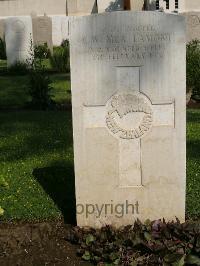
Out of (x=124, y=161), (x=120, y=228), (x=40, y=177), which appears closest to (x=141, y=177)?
(x=124, y=161)

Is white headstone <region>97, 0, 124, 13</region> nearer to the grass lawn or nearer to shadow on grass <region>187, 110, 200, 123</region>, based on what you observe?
shadow on grass <region>187, 110, 200, 123</region>

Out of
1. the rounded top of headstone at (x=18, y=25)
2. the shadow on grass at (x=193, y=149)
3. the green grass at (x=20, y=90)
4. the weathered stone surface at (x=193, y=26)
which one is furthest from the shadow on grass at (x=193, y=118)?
the rounded top of headstone at (x=18, y=25)

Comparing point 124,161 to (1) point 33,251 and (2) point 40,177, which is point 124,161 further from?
(2) point 40,177

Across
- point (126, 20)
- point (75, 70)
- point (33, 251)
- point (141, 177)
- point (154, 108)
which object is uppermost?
point (126, 20)

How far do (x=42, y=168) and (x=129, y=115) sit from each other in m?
2.06

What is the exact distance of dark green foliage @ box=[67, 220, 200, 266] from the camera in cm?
380

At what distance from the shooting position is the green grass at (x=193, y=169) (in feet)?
15.2

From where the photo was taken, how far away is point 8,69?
17828 mm

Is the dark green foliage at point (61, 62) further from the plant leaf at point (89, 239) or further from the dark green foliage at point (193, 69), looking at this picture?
the plant leaf at point (89, 239)

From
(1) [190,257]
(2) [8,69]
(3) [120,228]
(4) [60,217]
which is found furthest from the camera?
(2) [8,69]

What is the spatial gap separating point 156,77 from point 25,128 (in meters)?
4.40

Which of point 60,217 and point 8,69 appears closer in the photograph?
point 60,217

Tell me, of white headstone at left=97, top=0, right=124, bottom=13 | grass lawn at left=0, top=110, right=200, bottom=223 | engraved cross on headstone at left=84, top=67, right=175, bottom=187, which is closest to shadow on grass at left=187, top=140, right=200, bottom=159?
grass lawn at left=0, top=110, right=200, bottom=223

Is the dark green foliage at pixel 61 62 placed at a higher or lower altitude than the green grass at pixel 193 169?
higher
